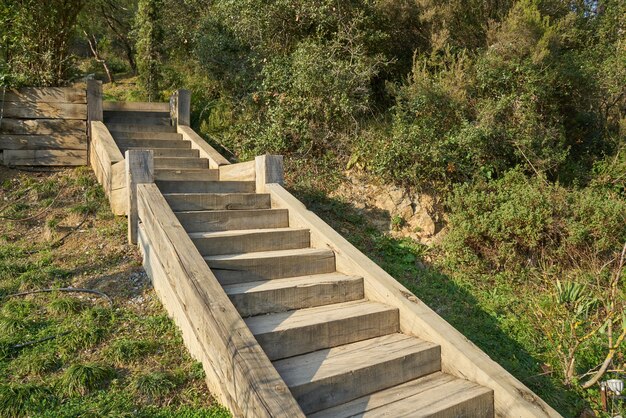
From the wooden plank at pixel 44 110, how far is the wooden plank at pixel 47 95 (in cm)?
6

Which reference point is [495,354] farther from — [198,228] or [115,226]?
[115,226]

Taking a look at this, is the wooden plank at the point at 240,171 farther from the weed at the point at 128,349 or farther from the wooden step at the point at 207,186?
the weed at the point at 128,349

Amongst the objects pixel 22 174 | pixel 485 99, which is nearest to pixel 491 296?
pixel 485 99

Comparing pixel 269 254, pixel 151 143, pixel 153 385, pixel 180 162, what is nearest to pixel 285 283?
pixel 269 254

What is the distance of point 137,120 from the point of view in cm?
809

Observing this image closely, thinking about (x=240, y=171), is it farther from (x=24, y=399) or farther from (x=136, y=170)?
(x=24, y=399)

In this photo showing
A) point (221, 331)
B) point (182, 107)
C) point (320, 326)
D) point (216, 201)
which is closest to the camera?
point (221, 331)

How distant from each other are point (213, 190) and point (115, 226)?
4.05 ft

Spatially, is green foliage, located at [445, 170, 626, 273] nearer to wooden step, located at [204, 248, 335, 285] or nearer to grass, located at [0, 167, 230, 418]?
wooden step, located at [204, 248, 335, 285]

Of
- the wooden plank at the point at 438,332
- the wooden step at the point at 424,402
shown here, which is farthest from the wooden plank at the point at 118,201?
the wooden step at the point at 424,402

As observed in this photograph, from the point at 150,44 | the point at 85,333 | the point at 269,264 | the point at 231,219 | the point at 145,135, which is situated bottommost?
the point at 85,333

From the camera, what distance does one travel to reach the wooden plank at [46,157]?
259 inches

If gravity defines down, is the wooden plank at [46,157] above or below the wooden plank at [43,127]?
below

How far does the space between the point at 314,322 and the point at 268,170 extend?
2512mm
